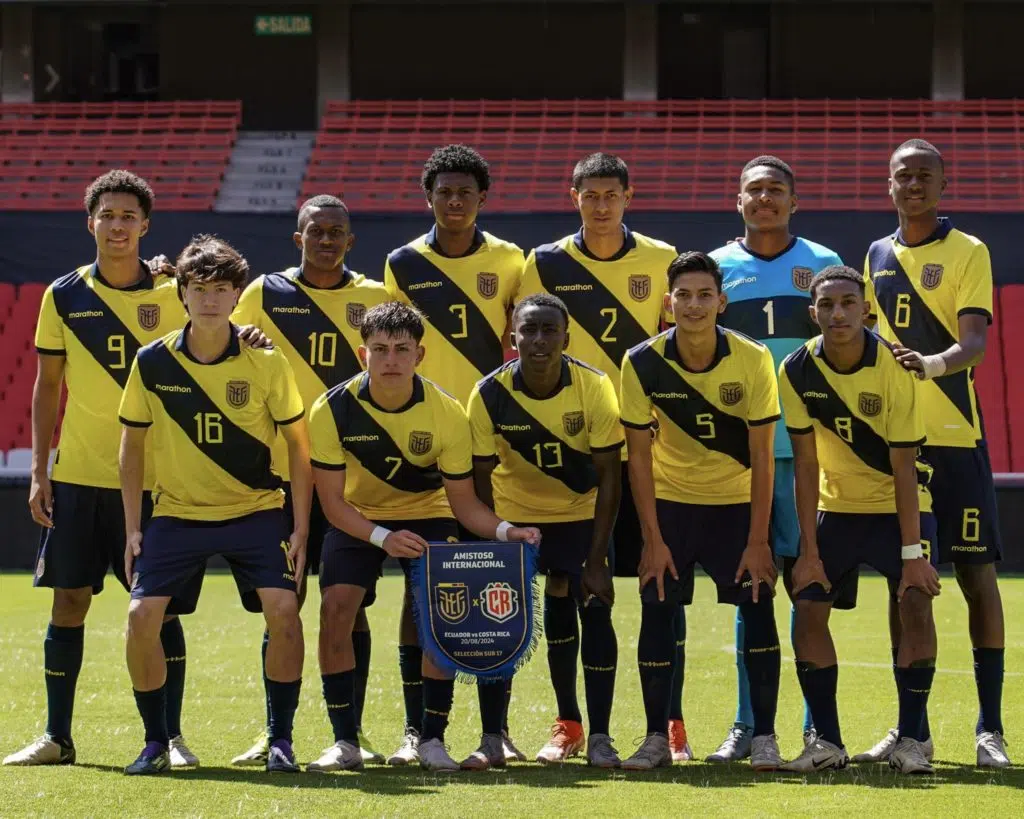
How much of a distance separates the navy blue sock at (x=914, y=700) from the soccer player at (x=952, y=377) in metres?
0.24

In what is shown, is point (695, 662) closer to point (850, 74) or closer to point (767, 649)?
point (767, 649)

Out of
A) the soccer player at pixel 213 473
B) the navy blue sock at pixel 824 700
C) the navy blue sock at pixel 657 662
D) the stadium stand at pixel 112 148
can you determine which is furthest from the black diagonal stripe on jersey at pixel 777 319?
the stadium stand at pixel 112 148

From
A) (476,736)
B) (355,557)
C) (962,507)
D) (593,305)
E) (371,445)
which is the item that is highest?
(593,305)

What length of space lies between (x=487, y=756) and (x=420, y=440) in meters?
1.08

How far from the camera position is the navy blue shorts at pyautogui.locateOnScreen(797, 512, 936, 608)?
5.47 meters

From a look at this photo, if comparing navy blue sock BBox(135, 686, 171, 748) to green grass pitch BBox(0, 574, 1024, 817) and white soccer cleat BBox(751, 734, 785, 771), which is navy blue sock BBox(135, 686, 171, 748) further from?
white soccer cleat BBox(751, 734, 785, 771)

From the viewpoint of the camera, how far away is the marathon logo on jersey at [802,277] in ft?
19.7

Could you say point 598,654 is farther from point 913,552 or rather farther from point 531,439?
point 913,552

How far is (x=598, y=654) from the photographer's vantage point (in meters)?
5.69

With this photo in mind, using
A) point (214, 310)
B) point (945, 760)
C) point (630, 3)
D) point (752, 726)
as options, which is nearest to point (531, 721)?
point (752, 726)

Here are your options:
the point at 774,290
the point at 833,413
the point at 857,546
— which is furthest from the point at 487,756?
A: the point at 774,290

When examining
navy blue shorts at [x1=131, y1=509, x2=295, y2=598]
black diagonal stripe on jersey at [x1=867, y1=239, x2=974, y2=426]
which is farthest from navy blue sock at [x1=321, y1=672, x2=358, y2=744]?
black diagonal stripe on jersey at [x1=867, y1=239, x2=974, y2=426]

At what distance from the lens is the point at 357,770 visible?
17.7ft

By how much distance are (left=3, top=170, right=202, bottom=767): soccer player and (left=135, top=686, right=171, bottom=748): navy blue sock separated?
0.87 feet
